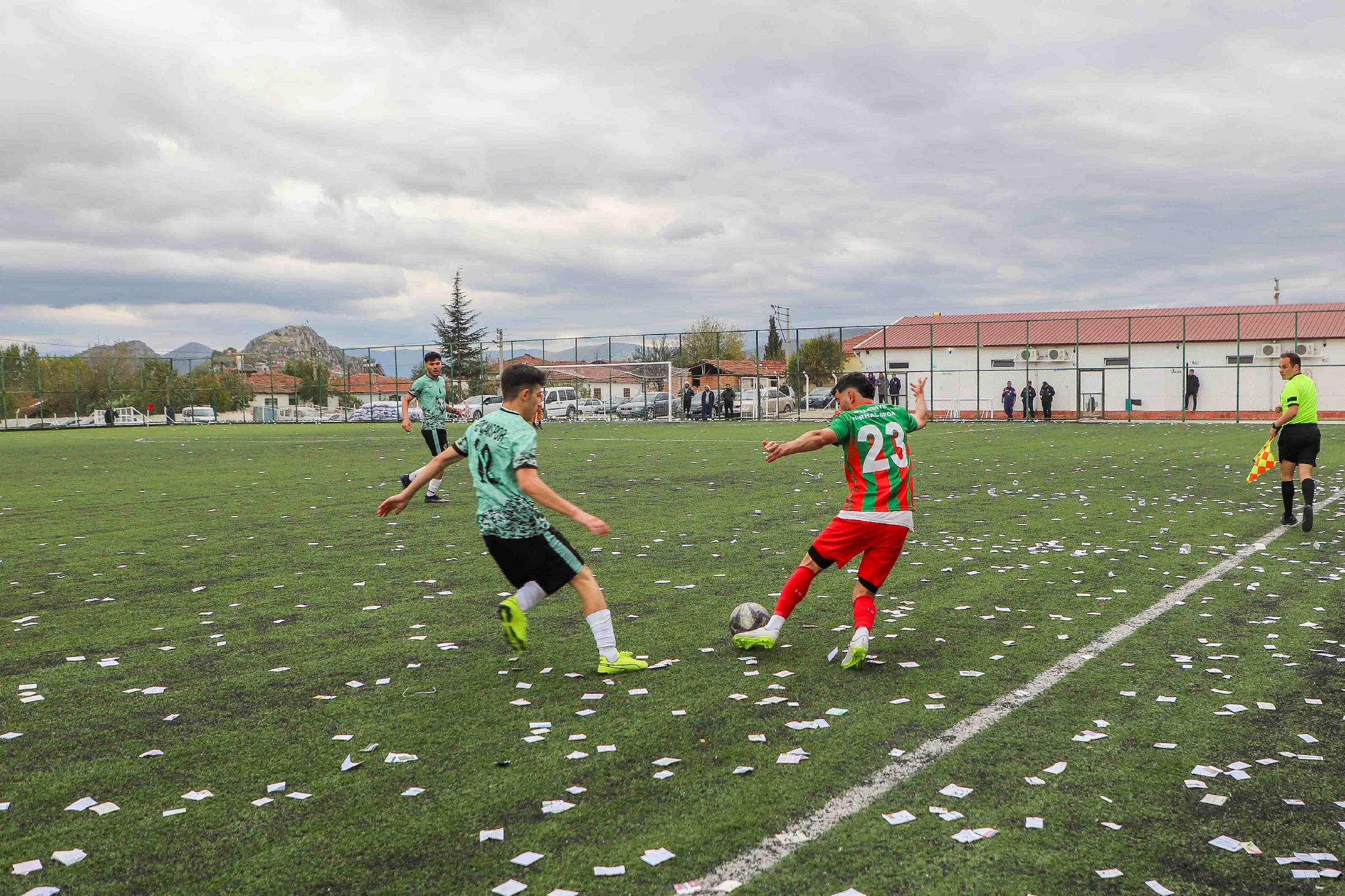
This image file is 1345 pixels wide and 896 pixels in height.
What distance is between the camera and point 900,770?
421 centimetres

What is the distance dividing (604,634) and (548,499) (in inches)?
37.7

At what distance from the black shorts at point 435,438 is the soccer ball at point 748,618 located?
9379 mm

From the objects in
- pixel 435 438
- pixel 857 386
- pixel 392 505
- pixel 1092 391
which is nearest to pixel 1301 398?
pixel 857 386

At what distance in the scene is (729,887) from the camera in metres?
3.22

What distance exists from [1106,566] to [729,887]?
6880 mm

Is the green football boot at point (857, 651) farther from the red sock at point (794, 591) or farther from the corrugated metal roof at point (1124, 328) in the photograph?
the corrugated metal roof at point (1124, 328)

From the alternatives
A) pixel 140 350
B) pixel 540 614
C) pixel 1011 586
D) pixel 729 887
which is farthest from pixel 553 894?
pixel 140 350

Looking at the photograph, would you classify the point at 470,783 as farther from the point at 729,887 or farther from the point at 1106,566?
the point at 1106,566

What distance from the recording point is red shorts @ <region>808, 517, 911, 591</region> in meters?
6.01

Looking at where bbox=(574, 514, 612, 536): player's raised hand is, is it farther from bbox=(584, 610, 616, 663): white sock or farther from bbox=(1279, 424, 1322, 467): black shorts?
bbox=(1279, 424, 1322, 467): black shorts

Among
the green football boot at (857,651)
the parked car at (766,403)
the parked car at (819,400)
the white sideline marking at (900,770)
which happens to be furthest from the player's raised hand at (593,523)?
the parked car at (819,400)

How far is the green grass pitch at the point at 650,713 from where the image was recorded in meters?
3.45

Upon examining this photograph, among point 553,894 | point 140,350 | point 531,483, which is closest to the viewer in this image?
point 553,894

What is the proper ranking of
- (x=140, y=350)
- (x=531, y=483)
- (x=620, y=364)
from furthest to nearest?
(x=140, y=350) < (x=620, y=364) < (x=531, y=483)
